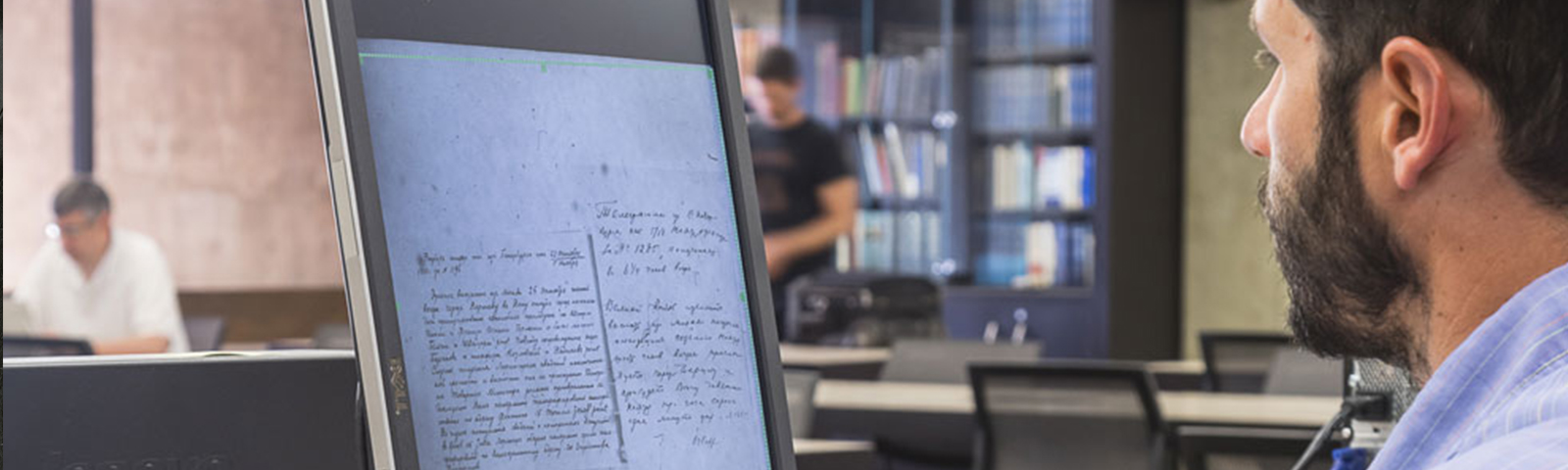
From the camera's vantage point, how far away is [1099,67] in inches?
337

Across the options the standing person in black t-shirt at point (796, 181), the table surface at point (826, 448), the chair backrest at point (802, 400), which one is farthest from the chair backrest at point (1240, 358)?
the table surface at point (826, 448)

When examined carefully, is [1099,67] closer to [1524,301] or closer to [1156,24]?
[1156,24]

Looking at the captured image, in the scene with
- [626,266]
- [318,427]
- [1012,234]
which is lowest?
[1012,234]

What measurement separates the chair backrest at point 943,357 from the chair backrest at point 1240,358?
0.53m

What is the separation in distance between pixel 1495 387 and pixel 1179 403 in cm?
399

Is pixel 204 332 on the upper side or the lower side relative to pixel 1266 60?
lower

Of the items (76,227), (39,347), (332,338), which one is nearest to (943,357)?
(332,338)

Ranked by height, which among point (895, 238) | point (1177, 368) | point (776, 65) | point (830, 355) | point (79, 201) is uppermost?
point (776, 65)

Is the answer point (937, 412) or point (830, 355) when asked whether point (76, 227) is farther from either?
point (937, 412)

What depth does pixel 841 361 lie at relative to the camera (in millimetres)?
5922

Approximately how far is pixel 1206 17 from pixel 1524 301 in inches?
329

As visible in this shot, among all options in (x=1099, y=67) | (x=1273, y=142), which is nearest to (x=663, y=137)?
(x=1273, y=142)

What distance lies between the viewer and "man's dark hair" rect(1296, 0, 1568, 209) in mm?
917

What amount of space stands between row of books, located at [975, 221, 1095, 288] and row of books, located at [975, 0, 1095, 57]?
2.70ft
